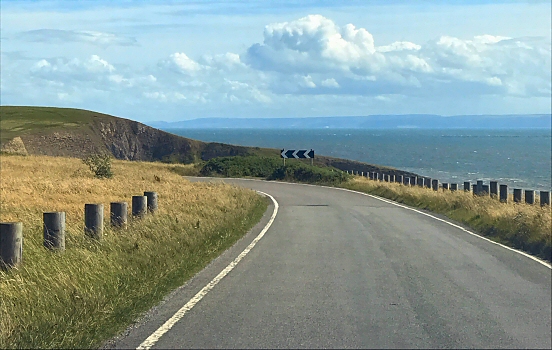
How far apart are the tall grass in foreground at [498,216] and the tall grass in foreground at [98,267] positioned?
5.83 metres

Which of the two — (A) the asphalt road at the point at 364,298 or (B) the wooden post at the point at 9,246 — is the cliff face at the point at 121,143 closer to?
(A) the asphalt road at the point at 364,298

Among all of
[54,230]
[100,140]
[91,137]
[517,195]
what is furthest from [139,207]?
[100,140]

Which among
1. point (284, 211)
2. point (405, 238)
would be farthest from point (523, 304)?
point (284, 211)

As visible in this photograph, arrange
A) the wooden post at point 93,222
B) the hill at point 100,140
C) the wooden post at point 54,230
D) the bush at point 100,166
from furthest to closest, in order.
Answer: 1. the hill at point 100,140
2. the bush at point 100,166
3. the wooden post at point 93,222
4. the wooden post at point 54,230

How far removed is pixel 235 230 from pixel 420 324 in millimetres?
8815

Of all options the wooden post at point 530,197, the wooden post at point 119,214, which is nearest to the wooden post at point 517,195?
the wooden post at point 530,197

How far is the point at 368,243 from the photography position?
45.5 feet

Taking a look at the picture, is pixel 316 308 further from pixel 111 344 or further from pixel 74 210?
pixel 74 210

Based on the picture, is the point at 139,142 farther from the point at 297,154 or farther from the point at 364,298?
the point at 364,298

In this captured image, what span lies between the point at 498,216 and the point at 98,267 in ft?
36.1

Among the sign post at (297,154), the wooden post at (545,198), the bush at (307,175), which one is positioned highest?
the sign post at (297,154)

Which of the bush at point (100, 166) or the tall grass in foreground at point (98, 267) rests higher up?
the bush at point (100, 166)

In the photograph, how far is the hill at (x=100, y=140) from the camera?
69875mm

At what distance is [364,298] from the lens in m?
8.73
